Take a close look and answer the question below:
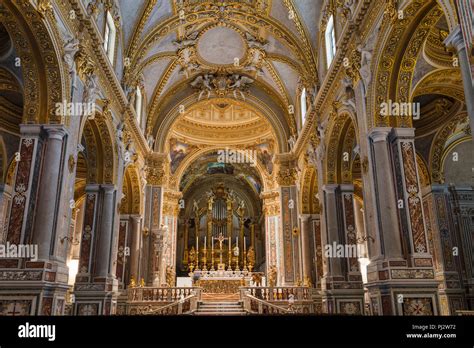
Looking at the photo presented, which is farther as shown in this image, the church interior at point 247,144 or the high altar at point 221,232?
the high altar at point 221,232

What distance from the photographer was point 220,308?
672 inches

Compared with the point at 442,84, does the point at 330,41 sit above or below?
above

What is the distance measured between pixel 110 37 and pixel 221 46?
21.7 ft

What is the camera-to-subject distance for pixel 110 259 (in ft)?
45.7

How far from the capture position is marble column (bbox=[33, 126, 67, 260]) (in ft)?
29.8

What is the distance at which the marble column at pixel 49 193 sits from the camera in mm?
9094

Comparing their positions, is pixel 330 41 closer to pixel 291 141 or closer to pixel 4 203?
pixel 291 141

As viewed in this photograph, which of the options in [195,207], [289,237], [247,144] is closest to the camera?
[289,237]

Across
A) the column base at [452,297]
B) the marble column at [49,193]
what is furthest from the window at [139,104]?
the column base at [452,297]

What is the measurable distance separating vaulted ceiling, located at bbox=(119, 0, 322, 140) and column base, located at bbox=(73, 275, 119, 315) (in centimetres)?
737

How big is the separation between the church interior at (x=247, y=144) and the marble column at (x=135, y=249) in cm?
5

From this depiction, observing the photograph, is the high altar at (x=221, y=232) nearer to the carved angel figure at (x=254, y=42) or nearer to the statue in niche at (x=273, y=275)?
the statue in niche at (x=273, y=275)

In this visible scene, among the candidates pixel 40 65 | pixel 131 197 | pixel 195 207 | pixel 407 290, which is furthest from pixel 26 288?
pixel 195 207
